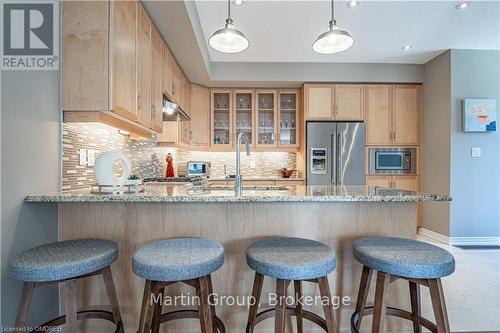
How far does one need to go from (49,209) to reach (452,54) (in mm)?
4748

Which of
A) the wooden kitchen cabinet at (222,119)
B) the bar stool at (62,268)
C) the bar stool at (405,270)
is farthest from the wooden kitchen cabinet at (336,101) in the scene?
the bar stool at (62,268)

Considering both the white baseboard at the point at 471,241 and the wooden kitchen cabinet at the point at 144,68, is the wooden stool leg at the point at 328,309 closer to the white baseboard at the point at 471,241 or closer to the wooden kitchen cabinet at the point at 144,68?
the wooden kitchen cabinet at the point at 144,68

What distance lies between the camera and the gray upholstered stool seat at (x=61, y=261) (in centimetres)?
107

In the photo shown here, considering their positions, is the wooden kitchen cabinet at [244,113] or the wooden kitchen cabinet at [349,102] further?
the wooden kitchen cabinet at [244,113]

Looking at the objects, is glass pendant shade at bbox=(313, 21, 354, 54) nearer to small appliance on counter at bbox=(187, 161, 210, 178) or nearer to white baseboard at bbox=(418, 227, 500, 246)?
small appliance on counter at bbox=(187, 161, 210, 178)

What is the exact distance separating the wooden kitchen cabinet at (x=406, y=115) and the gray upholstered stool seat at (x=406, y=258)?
10.4 ft

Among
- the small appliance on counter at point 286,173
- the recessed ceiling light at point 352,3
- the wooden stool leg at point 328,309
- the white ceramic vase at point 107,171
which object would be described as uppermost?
the recessed ceiling light at point 352,3

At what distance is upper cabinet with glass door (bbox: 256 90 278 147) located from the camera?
436 centimetres

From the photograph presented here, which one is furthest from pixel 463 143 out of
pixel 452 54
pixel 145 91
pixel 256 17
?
pixel 145 91

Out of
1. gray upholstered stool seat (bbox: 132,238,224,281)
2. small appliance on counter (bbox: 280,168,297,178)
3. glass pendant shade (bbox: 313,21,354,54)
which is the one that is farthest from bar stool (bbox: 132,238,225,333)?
small appliance on counter (bbox: 280,168,297,178)

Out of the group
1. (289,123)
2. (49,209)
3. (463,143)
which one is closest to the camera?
(49,209)

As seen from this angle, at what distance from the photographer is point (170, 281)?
1.11 metres

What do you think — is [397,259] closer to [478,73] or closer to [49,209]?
[49,209]

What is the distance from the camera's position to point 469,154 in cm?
354
